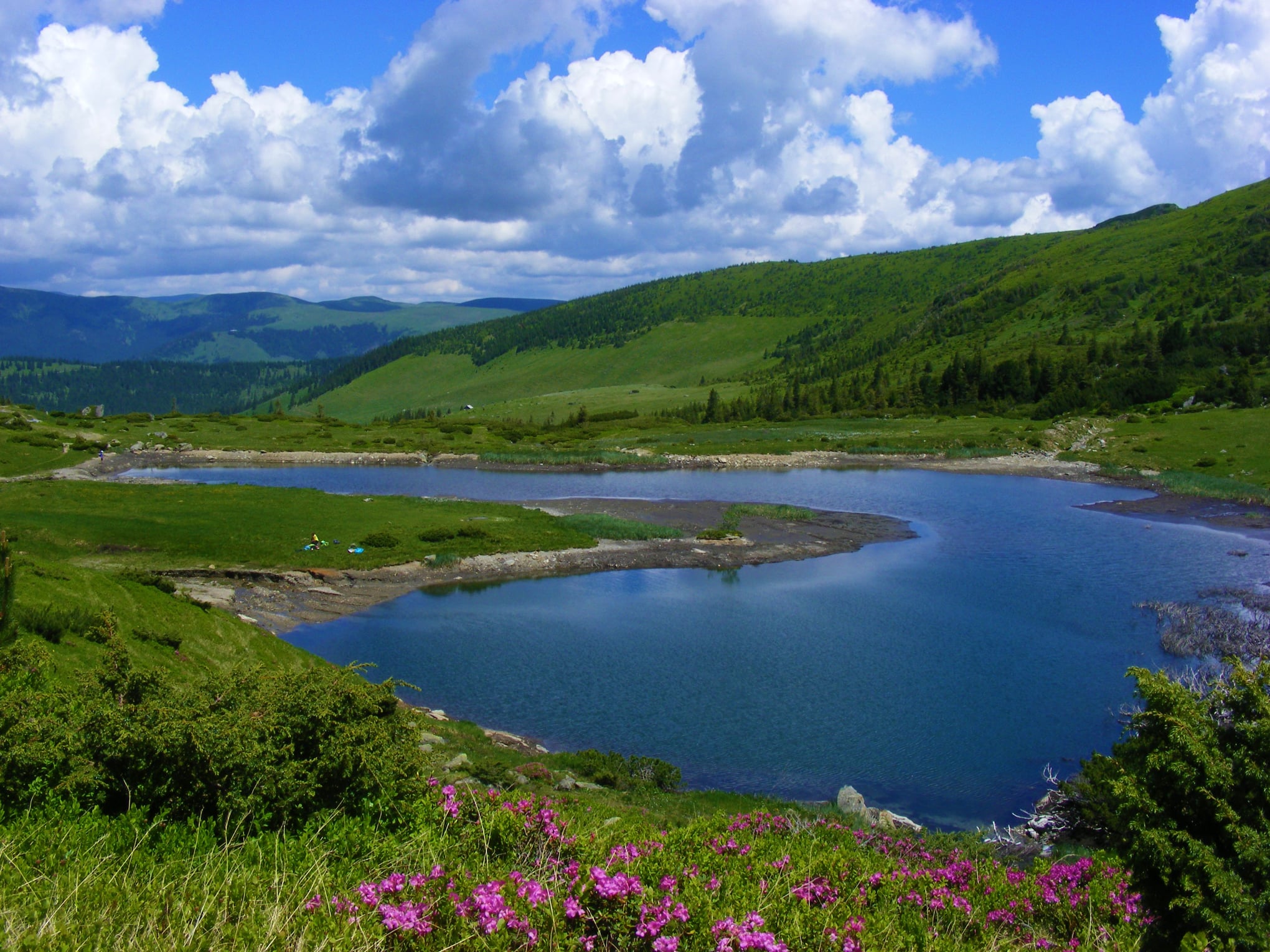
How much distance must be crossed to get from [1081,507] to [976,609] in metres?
26.3

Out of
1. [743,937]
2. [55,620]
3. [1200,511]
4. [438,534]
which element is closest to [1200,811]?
[743,937]

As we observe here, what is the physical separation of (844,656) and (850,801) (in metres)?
11.3

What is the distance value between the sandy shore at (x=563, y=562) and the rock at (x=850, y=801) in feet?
57.0

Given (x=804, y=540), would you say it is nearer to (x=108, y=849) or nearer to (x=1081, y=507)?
(x=1081, y=507)

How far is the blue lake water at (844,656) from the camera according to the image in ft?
60.8

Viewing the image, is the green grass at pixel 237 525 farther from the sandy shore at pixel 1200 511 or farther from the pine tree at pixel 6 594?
the sandy shore at pixel 1200 511

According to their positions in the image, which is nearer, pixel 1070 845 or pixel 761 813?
pixel 761 813

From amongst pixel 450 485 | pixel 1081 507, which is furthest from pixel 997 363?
pixel 450 485

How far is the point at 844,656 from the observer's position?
84.8 ft

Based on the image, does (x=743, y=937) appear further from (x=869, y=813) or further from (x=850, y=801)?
(x=850, y=801)

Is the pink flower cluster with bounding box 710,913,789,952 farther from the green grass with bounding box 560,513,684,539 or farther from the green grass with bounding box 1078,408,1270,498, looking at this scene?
the green grass with bounding box 1078,408,1270,498

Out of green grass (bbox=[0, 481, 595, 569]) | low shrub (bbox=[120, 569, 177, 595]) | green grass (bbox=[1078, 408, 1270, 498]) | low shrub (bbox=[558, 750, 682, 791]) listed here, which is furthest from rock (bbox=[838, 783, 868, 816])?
green grass (bbox=[1078, 408, 1270, 498])

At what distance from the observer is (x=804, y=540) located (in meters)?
42.5

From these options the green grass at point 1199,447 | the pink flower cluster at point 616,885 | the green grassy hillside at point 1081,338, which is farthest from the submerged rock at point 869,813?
the green grassy hillside at point 1081,338
